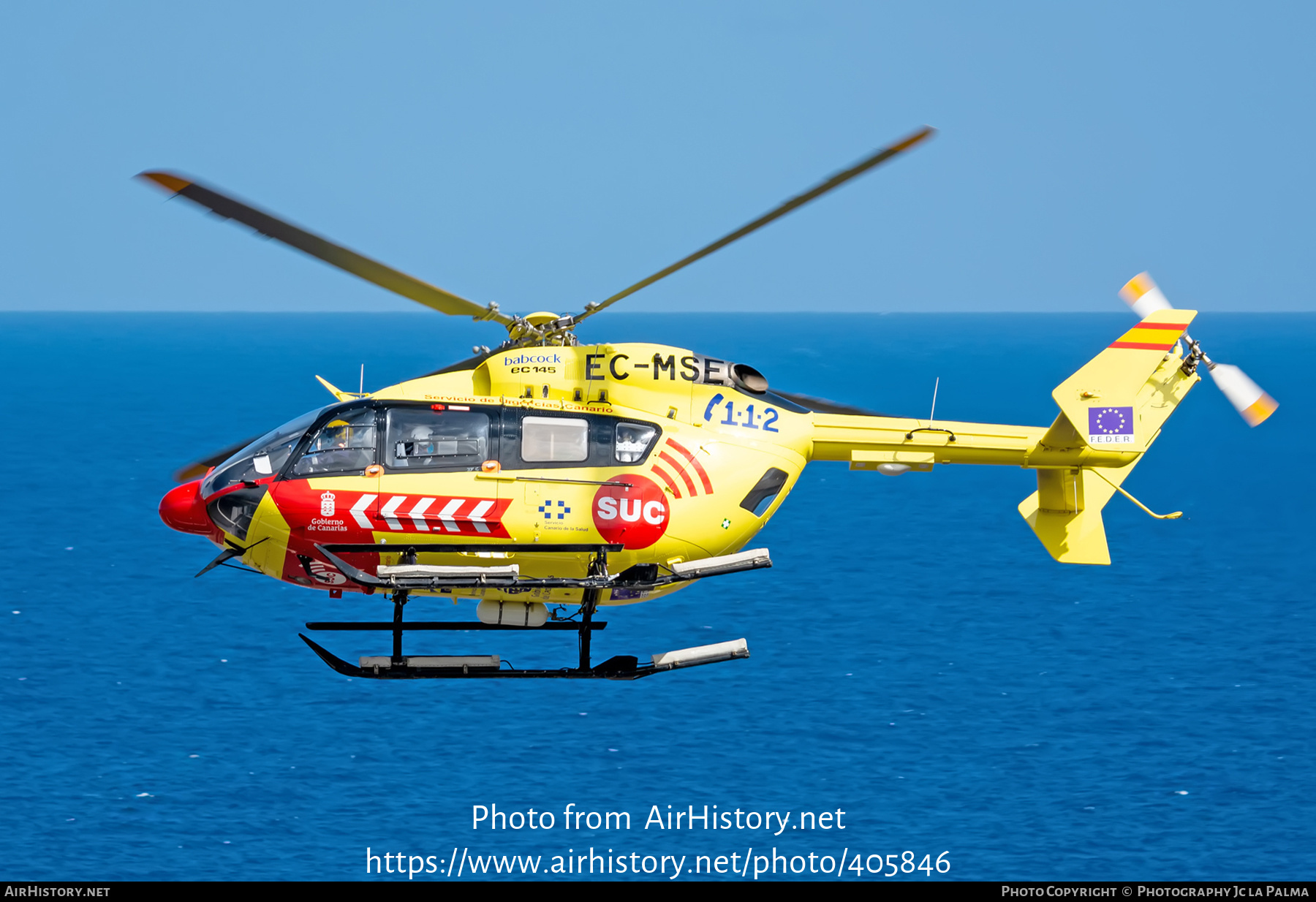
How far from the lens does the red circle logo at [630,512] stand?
1133 inches

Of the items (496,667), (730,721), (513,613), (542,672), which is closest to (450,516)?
(513,613)

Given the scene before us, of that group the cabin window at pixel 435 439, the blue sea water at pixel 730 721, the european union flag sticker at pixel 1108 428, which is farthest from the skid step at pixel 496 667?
the blue sea water at pixel 730 721

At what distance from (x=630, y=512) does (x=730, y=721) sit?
37402 millimetres

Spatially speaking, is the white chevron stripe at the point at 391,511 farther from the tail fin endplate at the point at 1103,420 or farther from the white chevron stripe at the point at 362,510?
the tail fin endplate at the point at 1103,420

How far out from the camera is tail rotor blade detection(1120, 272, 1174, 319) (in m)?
33.9

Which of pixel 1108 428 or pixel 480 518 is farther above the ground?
pixel 1108 428

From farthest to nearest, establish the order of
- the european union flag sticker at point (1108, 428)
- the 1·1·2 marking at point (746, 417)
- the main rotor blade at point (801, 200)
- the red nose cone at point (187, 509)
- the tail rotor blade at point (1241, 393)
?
the tail rotor blade at point (1241, 393) → the european union flag sticker at point (1108, 428) → the 1·1·2 marking at point (746, 417) → the red nose cone at point (187, 509) → the main rotor blade at point (801, 200)

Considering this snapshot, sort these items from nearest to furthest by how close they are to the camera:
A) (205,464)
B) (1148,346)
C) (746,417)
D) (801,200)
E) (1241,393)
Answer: (801,200) < (205,464) < (746,417) < (1148,346) < (1241,393)

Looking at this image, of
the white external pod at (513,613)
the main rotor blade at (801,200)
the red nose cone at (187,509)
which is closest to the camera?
the main rotor blade at (801,200)

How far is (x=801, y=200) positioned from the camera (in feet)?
86.9

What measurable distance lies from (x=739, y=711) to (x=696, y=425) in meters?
37.7

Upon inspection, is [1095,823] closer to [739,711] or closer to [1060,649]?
[739,711]

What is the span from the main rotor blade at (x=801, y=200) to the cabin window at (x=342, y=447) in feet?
16.2

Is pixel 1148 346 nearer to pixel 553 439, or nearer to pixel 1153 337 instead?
pixel 1153 337
